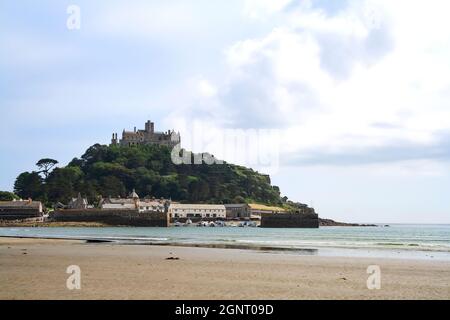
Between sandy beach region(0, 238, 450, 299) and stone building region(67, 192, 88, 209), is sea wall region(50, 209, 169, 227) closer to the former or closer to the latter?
stone building region(67, 192, 88, 209)

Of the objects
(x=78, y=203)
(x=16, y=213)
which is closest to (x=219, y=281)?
(x=16, y=213)

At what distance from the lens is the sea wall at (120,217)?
169750mm

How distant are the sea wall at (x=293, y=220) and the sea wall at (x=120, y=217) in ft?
106

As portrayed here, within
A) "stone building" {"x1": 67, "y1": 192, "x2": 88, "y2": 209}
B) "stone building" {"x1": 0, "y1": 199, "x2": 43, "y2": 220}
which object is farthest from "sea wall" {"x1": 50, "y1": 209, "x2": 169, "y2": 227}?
"stone building" {"x1": 67, "y1": 192, "x2": 88, "y2": 209}

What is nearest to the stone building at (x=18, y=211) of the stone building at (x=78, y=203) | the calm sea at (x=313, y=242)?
the stone building at (x=78, y=203)

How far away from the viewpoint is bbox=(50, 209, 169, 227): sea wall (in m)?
170

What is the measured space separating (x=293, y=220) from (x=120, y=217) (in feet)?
172

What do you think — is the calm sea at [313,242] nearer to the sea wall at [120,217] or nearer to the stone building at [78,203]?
the sea wall at [120,217]

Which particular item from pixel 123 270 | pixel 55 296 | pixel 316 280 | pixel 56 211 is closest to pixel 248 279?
pixel 316 280

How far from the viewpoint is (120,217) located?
561ft

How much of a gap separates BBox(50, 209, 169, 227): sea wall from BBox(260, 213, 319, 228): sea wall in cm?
3231
